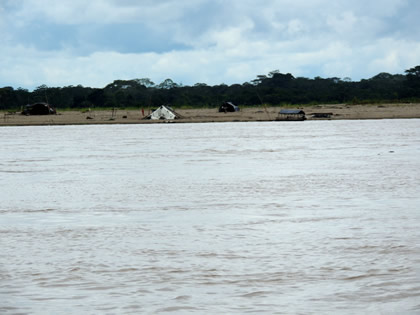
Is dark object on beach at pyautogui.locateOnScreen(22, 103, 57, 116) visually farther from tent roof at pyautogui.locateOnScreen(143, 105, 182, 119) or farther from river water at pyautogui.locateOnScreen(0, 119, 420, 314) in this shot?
river water at pyautogui.locateOnScreen(0, 119, 420, 314)

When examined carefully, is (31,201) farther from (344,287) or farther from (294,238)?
(344,287)

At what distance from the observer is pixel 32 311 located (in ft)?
20.3

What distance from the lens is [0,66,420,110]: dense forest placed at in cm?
9531

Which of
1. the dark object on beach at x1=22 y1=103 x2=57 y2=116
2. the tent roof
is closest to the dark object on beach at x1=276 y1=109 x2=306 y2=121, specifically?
the tent roof

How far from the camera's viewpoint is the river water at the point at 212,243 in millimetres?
6480

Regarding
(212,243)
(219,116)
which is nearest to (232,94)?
(219,116)

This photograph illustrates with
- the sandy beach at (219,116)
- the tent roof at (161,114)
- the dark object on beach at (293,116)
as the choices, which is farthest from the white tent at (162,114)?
the dark object on beach at (293,116)

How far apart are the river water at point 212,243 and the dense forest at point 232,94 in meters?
69.9

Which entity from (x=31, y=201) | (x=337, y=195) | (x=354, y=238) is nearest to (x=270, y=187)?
(x=337, y=195)

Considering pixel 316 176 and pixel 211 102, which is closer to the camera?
pixel 316 176

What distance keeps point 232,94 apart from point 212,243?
3879 inches

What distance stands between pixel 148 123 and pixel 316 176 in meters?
54.2

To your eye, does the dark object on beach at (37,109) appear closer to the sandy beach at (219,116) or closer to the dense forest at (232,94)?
the sandy beach at (219,116)

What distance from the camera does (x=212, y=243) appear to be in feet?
30.1
